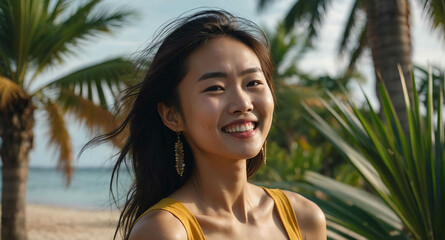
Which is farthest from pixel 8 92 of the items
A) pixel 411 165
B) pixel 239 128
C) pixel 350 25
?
pixel 350 25

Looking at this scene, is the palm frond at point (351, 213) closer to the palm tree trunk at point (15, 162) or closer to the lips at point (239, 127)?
the lips at point (239, 127)

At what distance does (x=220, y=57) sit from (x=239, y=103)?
151mm

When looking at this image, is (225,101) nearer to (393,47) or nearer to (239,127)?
(239,127)

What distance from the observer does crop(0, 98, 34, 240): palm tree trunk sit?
25.9 ft

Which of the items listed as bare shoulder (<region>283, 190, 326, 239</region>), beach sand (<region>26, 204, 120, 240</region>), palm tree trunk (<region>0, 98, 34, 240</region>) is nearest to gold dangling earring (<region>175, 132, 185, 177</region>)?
bare shoulder (<region>283, 190, 326, 239</region>)

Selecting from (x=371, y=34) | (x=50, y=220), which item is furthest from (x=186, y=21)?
(x=50, y=220)

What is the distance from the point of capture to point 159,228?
1348mm

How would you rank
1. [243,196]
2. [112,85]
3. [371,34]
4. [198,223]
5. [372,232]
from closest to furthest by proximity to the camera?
[198,223] < [243,196] < [372,232] < [371,34] < [112,85]

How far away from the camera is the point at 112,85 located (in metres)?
8.15

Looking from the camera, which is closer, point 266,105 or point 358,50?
point 266,105

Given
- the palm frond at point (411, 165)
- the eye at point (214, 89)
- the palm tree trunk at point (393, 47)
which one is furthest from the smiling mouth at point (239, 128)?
the palm tree trunk at point (393, 47)

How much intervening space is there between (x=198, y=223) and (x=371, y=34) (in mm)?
6607

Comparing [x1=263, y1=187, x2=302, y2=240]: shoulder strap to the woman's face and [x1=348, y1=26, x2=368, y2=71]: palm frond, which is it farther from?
[x1=348, y1=26, x2=368, y2=71]: palm frond

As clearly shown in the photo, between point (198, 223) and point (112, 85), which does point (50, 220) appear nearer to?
point (112, 85)
